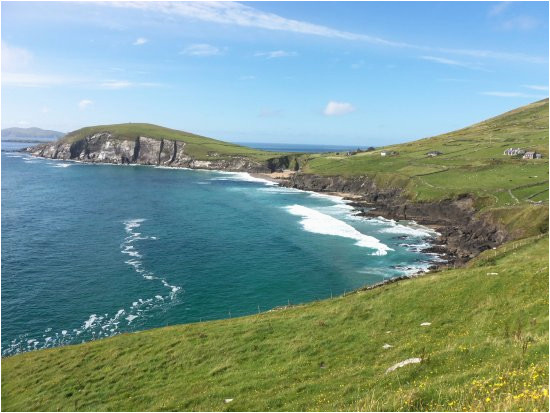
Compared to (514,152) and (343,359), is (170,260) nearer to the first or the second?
(343,359)

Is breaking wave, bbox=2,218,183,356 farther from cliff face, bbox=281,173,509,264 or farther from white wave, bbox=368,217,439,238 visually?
white wave, bbox=368,217,439,238

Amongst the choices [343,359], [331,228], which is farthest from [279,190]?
[343,359]

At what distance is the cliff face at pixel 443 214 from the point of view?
294ft

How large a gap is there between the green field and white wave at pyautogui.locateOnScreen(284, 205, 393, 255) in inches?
1669

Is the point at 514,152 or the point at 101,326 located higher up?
the point at 514,152

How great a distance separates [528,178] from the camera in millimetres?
127875

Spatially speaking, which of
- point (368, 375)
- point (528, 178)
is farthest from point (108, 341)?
point (528, 178)

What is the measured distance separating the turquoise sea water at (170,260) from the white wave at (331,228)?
11.3 inches

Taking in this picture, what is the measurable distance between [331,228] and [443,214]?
Result: 3555 cm

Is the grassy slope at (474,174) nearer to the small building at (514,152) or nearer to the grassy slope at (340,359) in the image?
the small building at (514,152)

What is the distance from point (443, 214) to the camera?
119 metres

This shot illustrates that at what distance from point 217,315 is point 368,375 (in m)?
38.6

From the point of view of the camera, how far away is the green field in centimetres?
1925

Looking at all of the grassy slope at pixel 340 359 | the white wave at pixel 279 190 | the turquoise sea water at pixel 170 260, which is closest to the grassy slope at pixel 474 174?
the white wave at pixel 279 190
